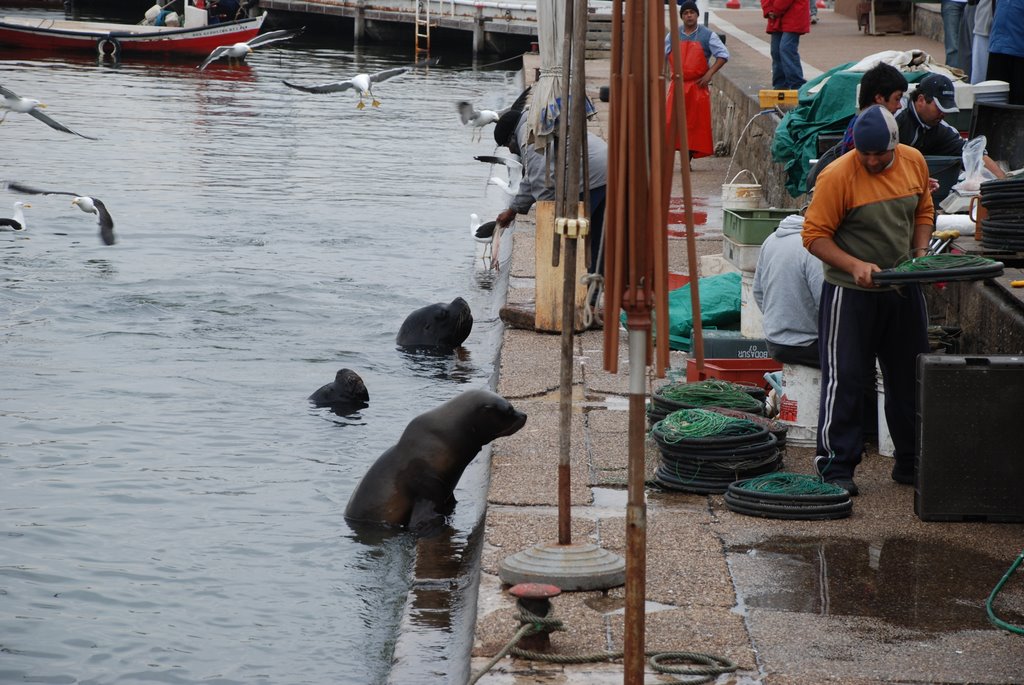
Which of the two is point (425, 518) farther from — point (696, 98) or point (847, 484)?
point (696, 98)

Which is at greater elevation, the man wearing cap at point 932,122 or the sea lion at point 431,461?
the man wearing cap at point 932,122

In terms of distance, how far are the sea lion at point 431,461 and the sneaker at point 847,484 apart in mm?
1617

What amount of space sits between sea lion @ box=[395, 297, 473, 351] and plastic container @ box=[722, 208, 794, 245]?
3.16 m

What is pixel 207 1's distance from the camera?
43938mm

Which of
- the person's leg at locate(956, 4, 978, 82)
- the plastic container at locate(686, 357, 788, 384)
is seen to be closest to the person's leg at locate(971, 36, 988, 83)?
the person's leg at locate(956, 4, 978, 82)

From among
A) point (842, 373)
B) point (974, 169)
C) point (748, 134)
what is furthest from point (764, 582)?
point (748, 134)

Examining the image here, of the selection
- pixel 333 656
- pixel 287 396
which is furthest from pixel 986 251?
pixel 287 396

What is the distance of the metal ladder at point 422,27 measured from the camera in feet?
133

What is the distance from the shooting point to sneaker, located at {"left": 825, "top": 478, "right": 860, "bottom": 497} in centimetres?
588

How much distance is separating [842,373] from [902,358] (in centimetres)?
29

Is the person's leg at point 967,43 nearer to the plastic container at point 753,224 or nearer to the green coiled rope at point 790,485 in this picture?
the plastic container at point 753,224

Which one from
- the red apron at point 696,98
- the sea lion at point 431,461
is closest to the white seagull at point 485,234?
the red apron at point 696,98

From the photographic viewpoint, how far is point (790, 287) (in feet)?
21.0

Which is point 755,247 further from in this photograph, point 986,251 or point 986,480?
point 986,480
